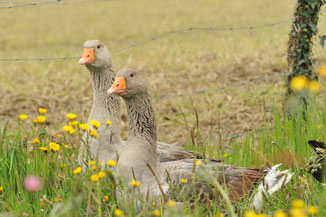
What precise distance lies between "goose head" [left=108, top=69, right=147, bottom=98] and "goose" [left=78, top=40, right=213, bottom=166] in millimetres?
594

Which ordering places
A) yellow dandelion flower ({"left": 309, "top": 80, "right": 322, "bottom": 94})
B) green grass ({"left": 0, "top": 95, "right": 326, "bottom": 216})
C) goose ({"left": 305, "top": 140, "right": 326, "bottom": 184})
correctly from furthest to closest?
goose ({"left": 305, "top": 140, "right": 326, "bottom": 184}) < green grass ({"left": 0, "top": 95, "right": 326, "bottom": 216}) < yellow dandelion flower ({"left": 309, "top": 80, "right": 322, "bottom": 94})

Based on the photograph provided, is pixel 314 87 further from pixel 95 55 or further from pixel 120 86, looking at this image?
pixel 95 55

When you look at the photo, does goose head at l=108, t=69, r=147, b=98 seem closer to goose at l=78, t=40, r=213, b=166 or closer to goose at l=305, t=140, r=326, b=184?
goose at l=78, t=40, r=213, b=166

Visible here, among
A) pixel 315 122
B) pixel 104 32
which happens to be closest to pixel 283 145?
pixel 315 122

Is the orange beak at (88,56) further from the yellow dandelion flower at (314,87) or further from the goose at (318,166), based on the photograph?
the goose at (318,166)

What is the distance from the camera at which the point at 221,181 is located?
3549 millimetres

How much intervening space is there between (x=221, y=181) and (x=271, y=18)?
13.6 metres

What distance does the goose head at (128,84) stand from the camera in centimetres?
366

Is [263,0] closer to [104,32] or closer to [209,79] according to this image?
[104,32]

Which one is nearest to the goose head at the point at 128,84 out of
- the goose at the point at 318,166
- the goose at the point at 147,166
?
the goose at the point at 147,166

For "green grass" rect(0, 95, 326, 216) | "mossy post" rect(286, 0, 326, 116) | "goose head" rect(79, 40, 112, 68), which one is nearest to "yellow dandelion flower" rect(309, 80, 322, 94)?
"green grass" rect(0, 95, 326, 216)

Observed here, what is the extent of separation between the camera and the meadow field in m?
3.48

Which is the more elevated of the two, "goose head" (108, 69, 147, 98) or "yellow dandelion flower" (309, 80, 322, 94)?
"goose head" (108, 69, 147, 98)

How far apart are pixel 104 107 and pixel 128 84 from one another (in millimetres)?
761
